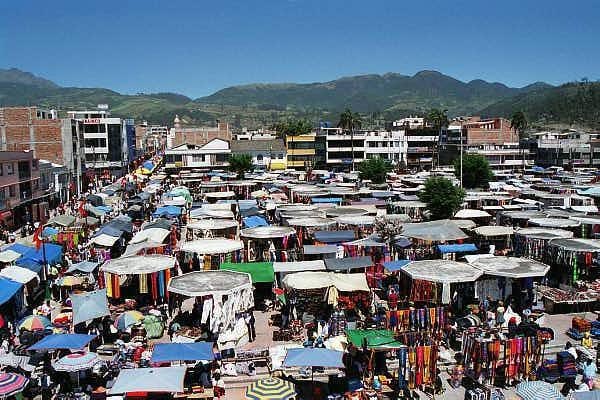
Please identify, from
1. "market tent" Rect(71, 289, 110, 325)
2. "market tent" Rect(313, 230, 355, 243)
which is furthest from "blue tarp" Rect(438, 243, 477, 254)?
"market tent" Rect(71, 289, 110, 325)

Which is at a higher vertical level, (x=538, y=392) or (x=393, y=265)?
(x=393, y=265)

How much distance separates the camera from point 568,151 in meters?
79.2

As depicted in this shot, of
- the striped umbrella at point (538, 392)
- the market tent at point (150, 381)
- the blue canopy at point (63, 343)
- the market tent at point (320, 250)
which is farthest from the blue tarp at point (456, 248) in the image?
the blue canopy at point (63, 343)

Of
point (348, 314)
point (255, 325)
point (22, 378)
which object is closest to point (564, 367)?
point (348, 314)

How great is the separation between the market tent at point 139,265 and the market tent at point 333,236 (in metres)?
7.48

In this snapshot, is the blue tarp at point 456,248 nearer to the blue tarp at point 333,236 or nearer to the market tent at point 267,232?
the blue tarp at point 333,236

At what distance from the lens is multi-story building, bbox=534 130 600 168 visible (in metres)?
78.1

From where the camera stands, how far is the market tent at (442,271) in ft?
58.3

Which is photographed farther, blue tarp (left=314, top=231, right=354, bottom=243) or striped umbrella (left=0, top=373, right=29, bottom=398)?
blue tarp (left=314, top=231, right=354, bottom=243)

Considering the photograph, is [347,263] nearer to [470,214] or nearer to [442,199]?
[470,214]

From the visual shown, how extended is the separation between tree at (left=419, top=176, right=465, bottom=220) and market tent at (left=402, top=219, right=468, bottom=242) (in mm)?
7435

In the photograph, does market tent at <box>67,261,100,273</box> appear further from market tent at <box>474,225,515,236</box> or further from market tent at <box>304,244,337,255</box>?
market tent at <box>474,225,515,236</box>

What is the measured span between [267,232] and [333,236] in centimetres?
311

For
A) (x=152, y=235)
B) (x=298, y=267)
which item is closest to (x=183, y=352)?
(x=298, y=267)
